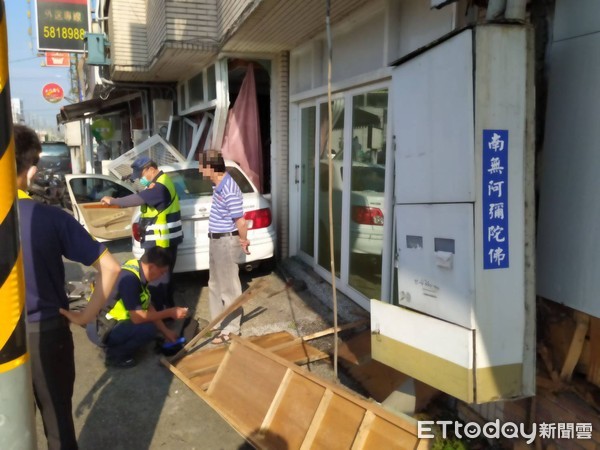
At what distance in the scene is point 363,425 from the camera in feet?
8.45

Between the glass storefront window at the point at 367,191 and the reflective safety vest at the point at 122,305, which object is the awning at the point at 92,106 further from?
the reflective safety vest at the point at 122,305

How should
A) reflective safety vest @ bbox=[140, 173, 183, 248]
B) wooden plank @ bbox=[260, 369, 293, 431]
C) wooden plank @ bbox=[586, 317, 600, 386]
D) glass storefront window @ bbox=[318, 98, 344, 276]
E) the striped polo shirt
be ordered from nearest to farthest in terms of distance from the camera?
wooden plank @ bbox=[586, 317, 600, 386], wooden plank @ bbox=[260, 369, 293, 431], the striped polo shirt, reflective safety vest @ bbox=[140, 173, 183, 248], glass storefront window @ bbox=[318, 98, 344, 276]

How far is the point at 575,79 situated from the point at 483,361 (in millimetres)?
1460

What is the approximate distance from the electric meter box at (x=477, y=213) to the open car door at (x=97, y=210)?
21.3 feet

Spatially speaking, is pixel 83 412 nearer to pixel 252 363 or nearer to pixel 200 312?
pixel 252 363

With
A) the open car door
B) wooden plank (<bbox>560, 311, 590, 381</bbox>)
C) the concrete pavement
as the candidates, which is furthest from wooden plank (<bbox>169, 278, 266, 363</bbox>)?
the open car door

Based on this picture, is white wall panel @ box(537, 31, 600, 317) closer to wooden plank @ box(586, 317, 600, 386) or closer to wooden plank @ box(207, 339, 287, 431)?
wooden plank @ box(586, 317, 600, 386)

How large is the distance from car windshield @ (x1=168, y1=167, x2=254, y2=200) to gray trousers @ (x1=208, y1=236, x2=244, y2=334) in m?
1.53

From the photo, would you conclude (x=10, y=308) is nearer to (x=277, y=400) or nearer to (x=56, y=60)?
(x=277, y=400)

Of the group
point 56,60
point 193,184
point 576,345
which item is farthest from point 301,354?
point 56,60

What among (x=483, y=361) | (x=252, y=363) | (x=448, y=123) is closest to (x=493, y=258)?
(x=483, y=361)

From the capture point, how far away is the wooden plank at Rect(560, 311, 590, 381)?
2.34 meters

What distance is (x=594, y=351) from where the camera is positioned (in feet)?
7.61

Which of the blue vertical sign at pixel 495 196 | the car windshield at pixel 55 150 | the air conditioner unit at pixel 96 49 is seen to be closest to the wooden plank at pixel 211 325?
the blue vertical sign at pixel 495 196
